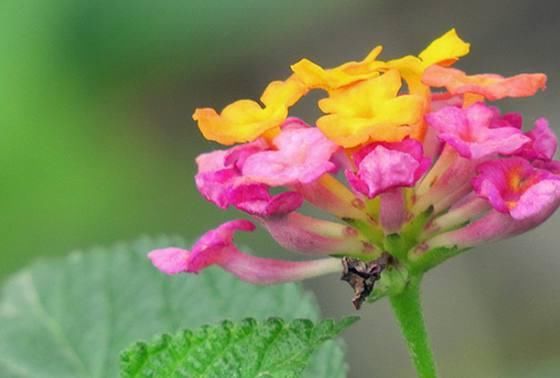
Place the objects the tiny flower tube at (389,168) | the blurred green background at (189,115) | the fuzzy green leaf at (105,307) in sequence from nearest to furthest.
Result: 1. the tiny flower tube at (389,168)
2. the fuzzy green leaf at (105,307)
3. the blurred green background at (189,115)

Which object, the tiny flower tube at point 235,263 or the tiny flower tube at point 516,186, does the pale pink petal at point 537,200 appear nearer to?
the tiny flower tube at point 516,186

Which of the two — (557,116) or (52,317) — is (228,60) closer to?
(557,116)

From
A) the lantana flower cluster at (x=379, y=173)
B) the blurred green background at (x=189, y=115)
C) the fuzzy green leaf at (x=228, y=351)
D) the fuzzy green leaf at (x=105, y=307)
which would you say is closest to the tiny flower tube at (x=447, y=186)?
the lantana flower cluster at (x=379, y=173)

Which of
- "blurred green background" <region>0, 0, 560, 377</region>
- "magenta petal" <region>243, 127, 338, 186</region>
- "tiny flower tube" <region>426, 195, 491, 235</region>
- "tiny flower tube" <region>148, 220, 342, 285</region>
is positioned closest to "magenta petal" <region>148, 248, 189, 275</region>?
"tiny flower tube" <region>148, 220, 342, 285</region>

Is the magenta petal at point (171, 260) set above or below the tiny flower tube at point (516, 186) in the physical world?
above

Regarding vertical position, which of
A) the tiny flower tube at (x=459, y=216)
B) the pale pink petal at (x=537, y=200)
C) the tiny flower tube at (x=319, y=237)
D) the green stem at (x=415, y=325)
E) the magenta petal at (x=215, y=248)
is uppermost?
the magenta petal at (x=215, y=248)

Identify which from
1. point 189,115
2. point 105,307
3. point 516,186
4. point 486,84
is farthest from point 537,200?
point 189,115
